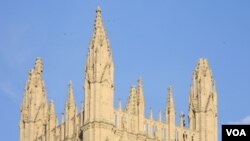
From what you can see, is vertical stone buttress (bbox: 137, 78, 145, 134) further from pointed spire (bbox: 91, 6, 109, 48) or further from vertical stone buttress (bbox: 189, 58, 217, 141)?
vertical stone buttress (bbox: 189, 58, 217, 141)

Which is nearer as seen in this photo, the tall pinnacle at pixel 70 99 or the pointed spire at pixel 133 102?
the pointed spire at pixel 133 102

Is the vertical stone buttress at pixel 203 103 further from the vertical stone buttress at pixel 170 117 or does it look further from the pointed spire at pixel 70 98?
the pointed spire at pixel 70 98

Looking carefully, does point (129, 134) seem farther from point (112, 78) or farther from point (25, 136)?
point (25, 136)

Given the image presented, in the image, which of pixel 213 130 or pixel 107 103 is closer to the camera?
pixel 107 103

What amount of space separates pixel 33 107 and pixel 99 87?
35.5 ft

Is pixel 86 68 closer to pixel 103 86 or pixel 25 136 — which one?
pixel 103 86

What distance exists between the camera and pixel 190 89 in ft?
286

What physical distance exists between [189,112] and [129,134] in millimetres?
7476

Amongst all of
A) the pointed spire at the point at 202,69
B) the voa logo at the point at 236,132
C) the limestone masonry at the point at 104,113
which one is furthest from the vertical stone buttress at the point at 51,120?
the voa logo at the point at 236,132

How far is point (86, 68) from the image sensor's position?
80.2 meters

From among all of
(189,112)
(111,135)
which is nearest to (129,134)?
(111,135)

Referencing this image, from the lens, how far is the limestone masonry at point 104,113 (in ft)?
258

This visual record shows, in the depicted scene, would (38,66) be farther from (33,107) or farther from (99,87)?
(99,87)

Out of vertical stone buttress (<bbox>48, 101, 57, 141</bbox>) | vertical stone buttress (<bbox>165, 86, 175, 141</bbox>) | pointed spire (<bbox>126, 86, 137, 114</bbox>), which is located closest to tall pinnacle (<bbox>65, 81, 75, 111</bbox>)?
vertical stone buttress (<bbox>48, 101, 57, 141</bbox>)
